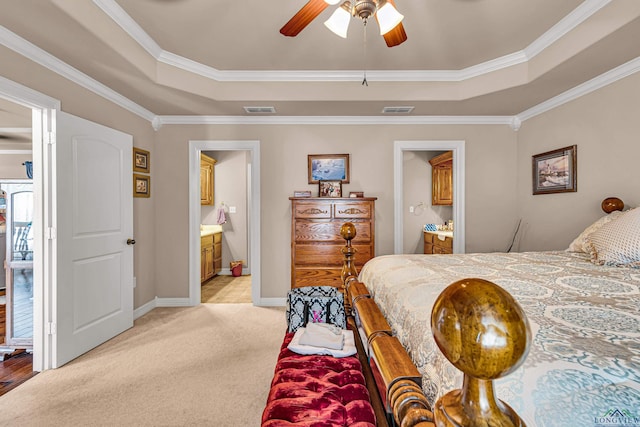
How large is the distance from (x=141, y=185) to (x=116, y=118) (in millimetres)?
796

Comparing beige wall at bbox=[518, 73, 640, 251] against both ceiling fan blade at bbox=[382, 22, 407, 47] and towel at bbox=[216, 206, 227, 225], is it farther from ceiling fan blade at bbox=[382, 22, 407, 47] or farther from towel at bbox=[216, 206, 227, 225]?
towel at bbox=[216, 206, 227, 225]

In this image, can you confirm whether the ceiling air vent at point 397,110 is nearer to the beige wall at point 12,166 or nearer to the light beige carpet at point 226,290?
the light beige carpet at point 226,290

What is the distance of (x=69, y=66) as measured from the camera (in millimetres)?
2504

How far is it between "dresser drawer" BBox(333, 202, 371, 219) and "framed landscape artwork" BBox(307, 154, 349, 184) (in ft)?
1.60

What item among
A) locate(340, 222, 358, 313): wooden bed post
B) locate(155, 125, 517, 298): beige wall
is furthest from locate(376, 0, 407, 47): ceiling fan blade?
locate(155, 125, 517, 298): beige wall

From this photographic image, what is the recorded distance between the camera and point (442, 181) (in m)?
5.41

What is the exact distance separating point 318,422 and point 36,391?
2.28 m

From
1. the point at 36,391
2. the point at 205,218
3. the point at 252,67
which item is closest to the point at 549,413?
the point at 36,391

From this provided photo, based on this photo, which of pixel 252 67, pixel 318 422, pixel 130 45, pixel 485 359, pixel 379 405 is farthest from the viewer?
pixel 252 67

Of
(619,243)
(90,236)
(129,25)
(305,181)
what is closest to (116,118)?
(129,25)

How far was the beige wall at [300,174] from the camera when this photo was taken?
3922 mm

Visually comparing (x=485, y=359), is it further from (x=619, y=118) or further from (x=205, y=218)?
(x=205, y=218)

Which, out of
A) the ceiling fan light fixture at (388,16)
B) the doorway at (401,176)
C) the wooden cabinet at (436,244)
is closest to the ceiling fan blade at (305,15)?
Answer: the ceiling fan light fixture at (388,16)

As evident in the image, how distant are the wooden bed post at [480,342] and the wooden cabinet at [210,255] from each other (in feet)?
16.2
